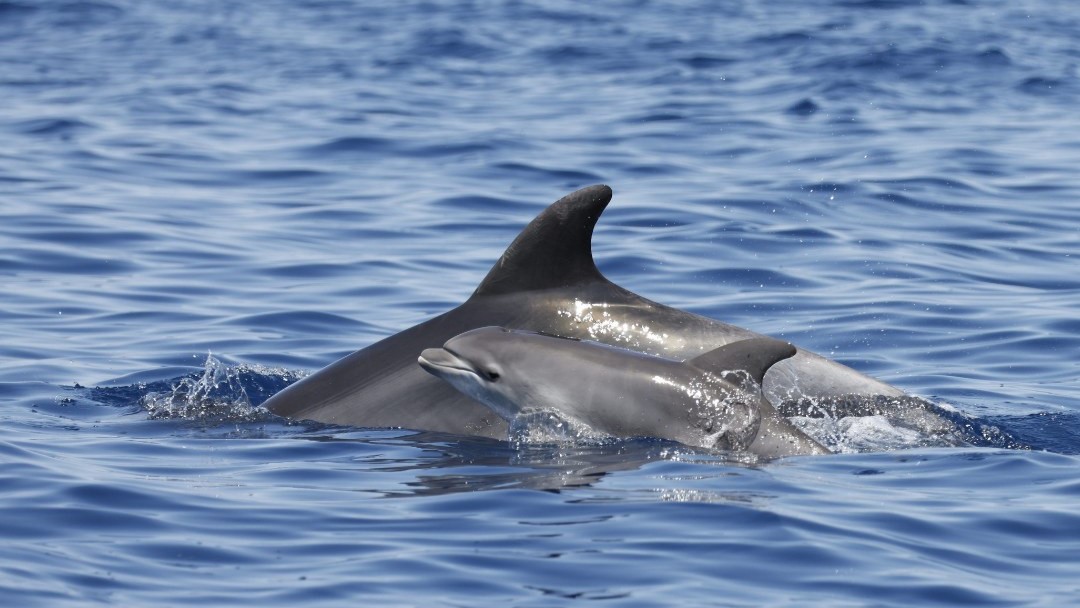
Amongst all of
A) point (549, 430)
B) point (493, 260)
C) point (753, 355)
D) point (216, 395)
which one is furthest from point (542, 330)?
point (493, 260)

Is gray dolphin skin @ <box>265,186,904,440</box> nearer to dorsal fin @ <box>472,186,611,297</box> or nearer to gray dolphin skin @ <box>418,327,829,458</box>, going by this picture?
dorsal fin @ <box>472,186,611,297</box>

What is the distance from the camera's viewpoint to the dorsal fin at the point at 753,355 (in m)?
9.95

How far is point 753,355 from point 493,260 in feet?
28.9

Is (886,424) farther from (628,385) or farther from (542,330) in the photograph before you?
(542,330)

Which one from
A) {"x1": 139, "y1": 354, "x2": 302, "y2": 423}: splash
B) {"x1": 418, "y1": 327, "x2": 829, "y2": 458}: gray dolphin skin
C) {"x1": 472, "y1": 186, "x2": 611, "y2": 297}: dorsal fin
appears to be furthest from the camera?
{"x1": 139, "y1": 354, "x2": 302, "y2": 423}: splash

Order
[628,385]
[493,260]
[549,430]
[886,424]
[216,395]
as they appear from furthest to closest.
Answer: [493,260]
[216,395]
[886,424]
[549,430]
[628,385]

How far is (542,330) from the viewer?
37.7 feet

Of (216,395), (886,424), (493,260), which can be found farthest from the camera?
(493,260)

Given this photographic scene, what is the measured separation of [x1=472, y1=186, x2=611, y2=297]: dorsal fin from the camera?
11281 mm

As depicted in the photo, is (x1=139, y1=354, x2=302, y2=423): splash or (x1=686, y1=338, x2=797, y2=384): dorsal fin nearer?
(x1=686, y1=338, x2=797, y2=384): dorsal fin

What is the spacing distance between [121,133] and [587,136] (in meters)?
7.56

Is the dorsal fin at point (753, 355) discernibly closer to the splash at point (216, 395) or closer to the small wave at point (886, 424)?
the small wave at point (886, 424)

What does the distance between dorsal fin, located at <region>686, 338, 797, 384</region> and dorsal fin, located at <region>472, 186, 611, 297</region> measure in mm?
1572

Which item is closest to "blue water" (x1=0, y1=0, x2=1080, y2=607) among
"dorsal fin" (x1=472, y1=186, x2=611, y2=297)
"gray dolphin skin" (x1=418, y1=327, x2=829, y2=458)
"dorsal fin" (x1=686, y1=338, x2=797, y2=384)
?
"gray dolphin skin" (x1=418, y1=327, x2=829, y2=458)
